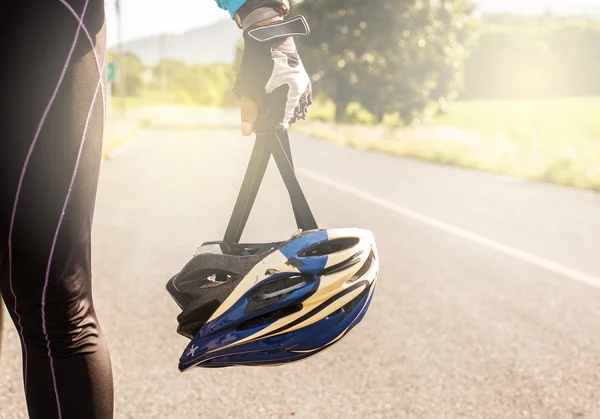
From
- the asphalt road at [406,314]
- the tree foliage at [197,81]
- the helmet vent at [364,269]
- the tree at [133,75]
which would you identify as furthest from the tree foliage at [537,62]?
the helmet vent at [364,269]

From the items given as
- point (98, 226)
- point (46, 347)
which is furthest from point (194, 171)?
point (46, 347)

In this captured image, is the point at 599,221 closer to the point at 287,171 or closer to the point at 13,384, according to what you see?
the point at 13,384

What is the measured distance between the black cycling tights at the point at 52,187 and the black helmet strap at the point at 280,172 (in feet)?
1.12

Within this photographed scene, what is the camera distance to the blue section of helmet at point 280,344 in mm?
1479

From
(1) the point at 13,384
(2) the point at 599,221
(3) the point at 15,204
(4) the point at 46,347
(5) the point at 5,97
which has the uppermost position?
(5) the point at 5,97

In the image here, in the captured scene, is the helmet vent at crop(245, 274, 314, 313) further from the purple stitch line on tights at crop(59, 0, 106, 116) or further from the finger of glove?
the purple stitch line on tights at crop(59, 0, 106, 116)

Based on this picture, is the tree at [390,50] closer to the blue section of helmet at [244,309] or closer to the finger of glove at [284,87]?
the finger of glove at [284,87]

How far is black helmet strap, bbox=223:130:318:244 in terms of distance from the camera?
1403 mm

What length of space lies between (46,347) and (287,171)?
67cm

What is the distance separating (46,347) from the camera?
153 centimetres

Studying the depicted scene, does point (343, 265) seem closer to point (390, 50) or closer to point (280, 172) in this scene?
point (280, 172)

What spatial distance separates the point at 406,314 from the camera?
433 centimetres

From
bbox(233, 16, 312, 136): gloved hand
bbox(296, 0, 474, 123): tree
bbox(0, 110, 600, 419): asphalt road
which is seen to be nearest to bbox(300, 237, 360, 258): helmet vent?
bbox(233, 16, 312, 136): gloved hand

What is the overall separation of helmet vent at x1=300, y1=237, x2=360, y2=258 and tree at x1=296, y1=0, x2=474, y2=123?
33568mm
